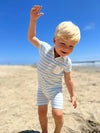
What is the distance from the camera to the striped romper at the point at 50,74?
1.73 metres

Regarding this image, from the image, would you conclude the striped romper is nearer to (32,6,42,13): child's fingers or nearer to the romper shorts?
the romper shorts

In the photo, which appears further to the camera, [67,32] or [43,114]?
[43,114]

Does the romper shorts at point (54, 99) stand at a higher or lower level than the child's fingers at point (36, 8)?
lower

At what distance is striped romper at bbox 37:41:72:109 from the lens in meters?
1.73

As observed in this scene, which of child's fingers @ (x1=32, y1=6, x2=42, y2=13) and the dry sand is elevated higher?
child's fingers @ (x1=32, y1=6, x2=42, y2=13)

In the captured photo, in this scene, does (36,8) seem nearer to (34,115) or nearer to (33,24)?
(33,24)

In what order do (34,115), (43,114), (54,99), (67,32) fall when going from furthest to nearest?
(34,115)
(43,114)
(54,99)
(67,32)

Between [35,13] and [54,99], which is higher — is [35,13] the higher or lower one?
the higher one

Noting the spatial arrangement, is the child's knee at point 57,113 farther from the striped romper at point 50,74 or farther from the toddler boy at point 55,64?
the striped romper at point 50,74

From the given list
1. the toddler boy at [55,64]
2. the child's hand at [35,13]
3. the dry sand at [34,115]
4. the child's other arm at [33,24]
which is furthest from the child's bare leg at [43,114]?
the child's hand at [35,13]

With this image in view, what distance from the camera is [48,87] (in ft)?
5.72

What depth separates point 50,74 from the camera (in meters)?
1.76

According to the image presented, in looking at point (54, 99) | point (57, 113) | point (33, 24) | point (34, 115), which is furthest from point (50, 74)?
point (34, 115)

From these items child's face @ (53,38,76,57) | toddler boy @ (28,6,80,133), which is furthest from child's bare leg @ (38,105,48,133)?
child's face @ (53,38,76,57)
